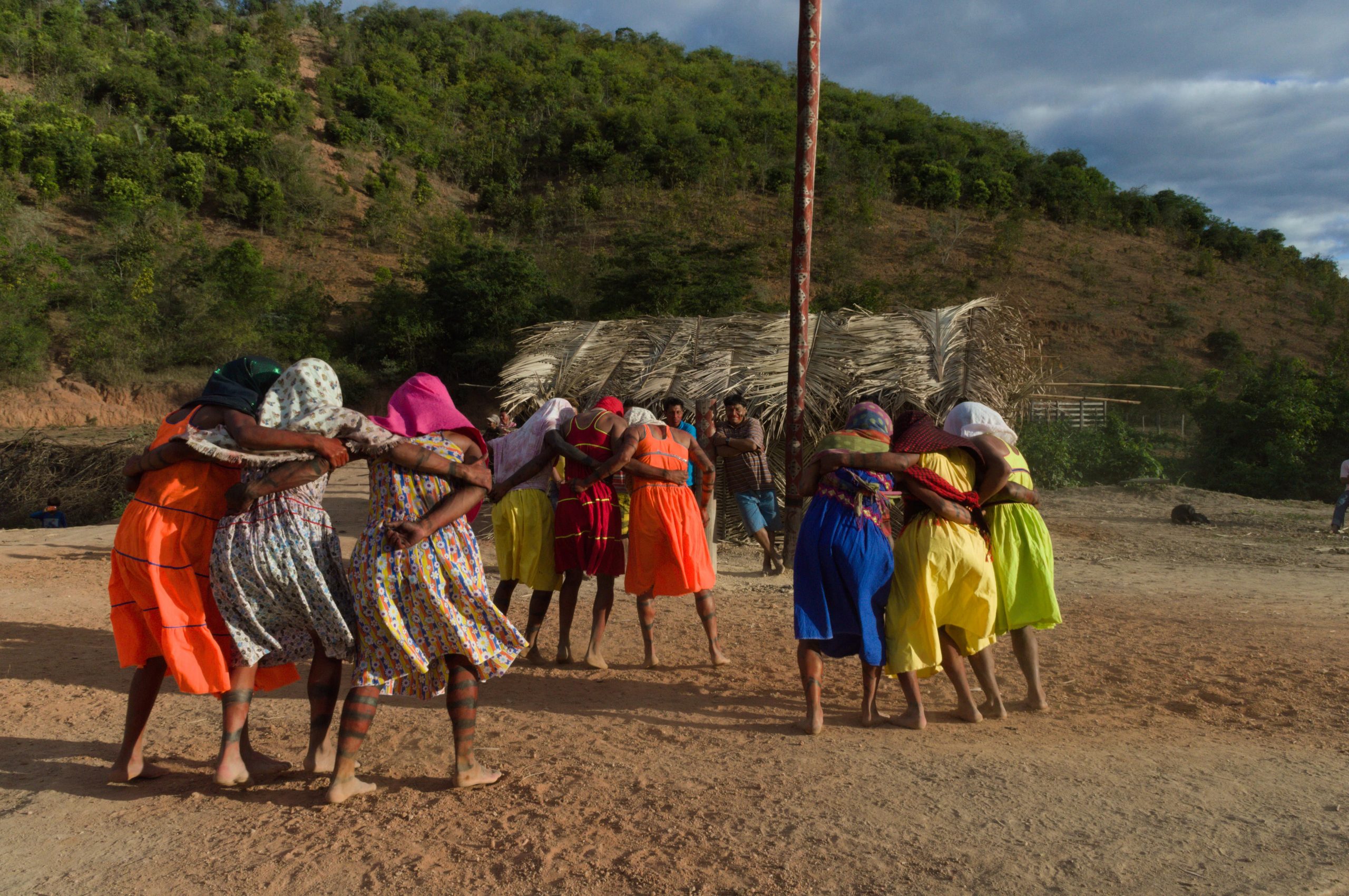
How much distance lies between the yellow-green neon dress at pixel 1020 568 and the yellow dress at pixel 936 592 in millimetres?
266

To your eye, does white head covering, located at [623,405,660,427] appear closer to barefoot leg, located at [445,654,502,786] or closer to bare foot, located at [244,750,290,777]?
barefoot leg, located at [445,654,502,786]

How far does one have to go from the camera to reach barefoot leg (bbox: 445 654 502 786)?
3385mm

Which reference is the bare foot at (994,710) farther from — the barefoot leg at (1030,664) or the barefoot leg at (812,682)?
the barefoot leg at (812,682)

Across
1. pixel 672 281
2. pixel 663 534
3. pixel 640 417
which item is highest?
pixel 672 281

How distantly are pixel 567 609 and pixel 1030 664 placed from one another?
8.72ft

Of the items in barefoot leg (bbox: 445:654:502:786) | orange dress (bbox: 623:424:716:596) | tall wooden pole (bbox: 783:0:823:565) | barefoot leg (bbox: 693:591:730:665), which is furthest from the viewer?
tall wooden pole (bbox: 783:0:823:565)

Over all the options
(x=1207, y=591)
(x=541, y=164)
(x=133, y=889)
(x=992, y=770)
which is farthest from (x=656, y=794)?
(x=541, y=164)

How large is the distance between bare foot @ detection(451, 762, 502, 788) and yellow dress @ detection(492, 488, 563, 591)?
1.92 metres

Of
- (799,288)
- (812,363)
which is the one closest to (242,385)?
(799,288)

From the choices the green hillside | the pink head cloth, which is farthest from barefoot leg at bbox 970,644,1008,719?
the green hillside

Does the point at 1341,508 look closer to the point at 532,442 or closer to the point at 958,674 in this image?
the point at 958,674

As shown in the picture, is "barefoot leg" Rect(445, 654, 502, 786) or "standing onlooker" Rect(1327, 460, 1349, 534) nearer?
"barefoot leg" Rect(445, 654, 502, 786)

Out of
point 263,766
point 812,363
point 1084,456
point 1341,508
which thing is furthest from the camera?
point 1084,456

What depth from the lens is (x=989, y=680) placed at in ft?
14.6
